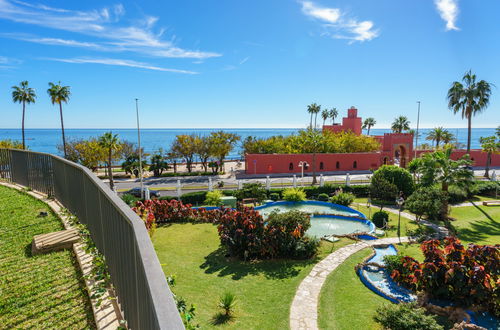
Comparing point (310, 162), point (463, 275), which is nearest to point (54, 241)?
point (463, 275)

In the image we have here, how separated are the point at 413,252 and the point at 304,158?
2982 cm

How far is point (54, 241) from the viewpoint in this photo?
603cm

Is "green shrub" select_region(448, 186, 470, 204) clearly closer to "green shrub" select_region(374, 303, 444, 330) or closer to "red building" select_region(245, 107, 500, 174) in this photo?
"red building" select_region(245, 107, 500, 174)

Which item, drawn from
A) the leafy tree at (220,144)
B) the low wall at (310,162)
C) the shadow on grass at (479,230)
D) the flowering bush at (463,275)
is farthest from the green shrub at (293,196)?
the leafy tree at (220,144)

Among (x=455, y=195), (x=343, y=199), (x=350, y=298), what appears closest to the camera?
(x=350, y=298)

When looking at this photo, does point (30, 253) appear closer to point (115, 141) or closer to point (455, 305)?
point (455, 305)

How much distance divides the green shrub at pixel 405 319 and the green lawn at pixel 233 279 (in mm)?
2877

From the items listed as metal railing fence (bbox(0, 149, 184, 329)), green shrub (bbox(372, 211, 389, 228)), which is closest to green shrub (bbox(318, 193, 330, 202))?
green shrub (bbox(372, 211, 389, 228))

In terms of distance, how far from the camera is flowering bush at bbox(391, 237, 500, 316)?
29.7ft

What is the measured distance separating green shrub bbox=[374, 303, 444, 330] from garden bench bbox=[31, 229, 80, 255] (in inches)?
335

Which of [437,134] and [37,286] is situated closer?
[37,286]

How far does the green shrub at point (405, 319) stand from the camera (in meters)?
8.09

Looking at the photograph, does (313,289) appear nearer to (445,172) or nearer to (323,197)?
(445,172)

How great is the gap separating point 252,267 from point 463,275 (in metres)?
7.56
